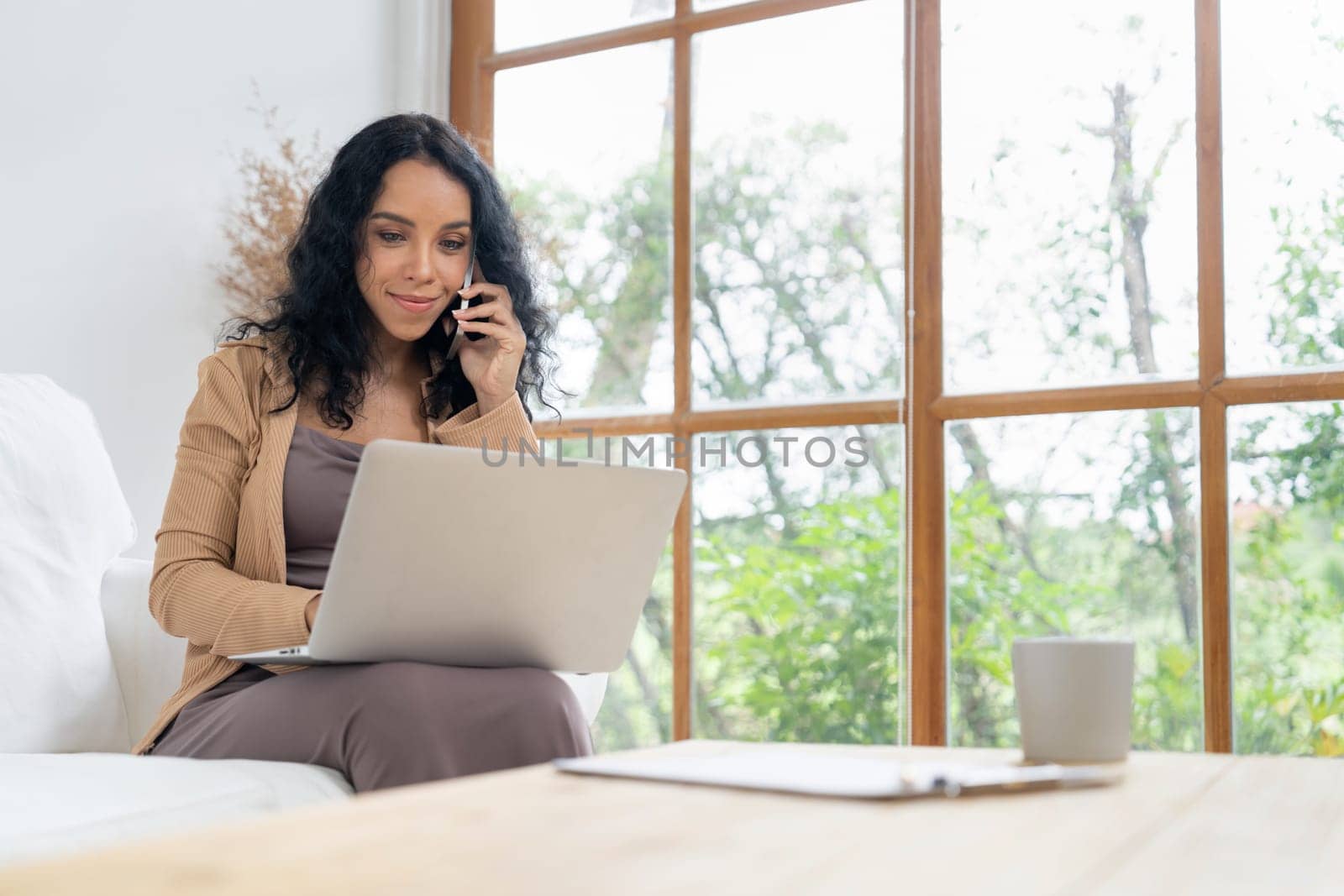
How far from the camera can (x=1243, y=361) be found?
243 cm

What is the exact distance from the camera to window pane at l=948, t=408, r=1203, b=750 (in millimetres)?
2467

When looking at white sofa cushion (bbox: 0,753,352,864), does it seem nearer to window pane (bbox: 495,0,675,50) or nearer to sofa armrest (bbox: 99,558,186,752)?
sofa armrest (bbox: 99,558,186,752)

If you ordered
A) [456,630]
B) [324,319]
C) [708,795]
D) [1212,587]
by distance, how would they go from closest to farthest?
[708,795] → [456,630] → [324,319] → [1212,587]

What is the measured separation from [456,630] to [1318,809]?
0.84 meters

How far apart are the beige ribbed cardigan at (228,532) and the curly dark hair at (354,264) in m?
0.07

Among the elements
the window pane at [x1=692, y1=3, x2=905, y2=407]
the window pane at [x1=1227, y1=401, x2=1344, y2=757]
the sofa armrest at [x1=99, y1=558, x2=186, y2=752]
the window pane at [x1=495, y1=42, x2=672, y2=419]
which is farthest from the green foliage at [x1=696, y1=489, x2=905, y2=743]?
the sofa armrest at [x1=99, y1=558, x2=186, y2=752]

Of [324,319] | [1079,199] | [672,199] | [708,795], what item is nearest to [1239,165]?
[1079,199]

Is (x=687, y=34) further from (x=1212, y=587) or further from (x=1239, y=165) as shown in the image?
(x=1212, y=587)

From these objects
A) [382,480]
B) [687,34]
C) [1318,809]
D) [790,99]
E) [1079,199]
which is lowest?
[1318,809]

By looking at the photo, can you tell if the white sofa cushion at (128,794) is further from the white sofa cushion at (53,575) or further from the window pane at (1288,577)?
the window pane at (1288,577)

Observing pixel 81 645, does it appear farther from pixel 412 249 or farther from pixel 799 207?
pixel 799 207

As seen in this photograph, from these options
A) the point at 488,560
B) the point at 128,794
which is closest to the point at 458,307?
the point at 488,560

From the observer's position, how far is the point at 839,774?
795 mm

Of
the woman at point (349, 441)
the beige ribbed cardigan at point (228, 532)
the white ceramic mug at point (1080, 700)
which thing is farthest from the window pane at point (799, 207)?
the white ceramic mug at point (1080, 700)
